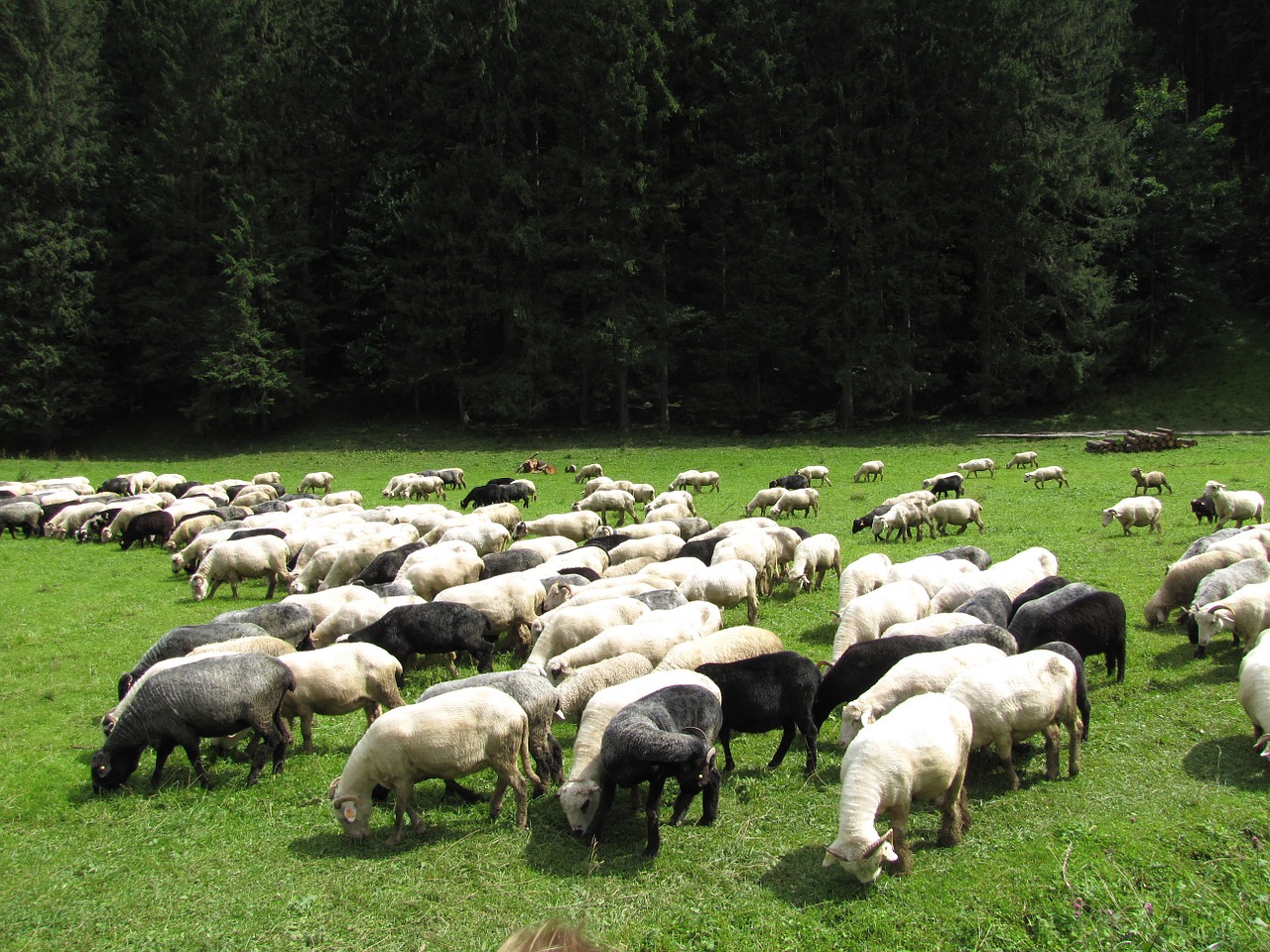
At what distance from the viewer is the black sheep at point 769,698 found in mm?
8461

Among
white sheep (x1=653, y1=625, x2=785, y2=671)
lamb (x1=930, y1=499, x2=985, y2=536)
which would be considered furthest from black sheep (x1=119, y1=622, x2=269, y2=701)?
lamb (x1=930, y1=499, x2=985, y2=536)

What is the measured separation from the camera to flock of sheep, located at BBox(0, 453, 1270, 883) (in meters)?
7.31

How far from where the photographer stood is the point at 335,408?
160ft

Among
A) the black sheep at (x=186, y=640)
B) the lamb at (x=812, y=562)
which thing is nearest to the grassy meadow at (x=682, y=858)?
the black sheep at (x=186, y=640)

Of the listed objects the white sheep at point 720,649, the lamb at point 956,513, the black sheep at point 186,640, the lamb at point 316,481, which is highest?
the white sheep at point 720,649

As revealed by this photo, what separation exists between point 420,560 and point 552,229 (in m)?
31.0

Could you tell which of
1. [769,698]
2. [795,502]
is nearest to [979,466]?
[795,502]

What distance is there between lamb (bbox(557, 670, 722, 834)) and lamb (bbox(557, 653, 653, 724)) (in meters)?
0.45

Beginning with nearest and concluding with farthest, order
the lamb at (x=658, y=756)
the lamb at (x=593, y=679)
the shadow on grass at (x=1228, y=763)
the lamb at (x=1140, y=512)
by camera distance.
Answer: the lamb at (x=658, y=756), the shadow on grass at (x=1228, y=763), the lamb at (x=593, y=679), the lamb at (x=1140, y=512)

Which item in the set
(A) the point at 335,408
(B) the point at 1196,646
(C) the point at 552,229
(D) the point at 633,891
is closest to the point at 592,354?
(C) the point at 552,229

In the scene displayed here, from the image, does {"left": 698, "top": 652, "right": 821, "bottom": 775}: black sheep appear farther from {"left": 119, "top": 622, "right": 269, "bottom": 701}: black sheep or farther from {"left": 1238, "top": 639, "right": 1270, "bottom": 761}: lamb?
{"left": 119, "top": 622, "right": 269, "bottom": 701}: black sheep

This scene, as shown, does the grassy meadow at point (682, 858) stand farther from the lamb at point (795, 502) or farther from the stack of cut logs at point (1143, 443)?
the stack of cut logs at point (1143, 443)

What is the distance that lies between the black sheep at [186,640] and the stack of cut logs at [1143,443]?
29.1 meters

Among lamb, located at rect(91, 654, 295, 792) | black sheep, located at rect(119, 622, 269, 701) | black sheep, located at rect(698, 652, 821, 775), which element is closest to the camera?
black sheep, located at rect(698, 652, 821, 775)
